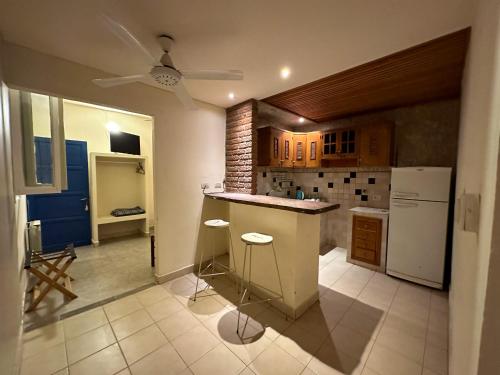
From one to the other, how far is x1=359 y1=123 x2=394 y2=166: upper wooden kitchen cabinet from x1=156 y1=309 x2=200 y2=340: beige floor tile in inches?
125

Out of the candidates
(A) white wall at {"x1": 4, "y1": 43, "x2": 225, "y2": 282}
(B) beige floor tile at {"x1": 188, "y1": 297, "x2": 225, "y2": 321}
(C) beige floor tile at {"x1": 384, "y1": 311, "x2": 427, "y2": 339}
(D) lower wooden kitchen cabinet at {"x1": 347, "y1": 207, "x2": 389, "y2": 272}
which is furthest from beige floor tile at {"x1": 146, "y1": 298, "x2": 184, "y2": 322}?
(D) lower wooden kitchen cabinet at {"x1": 347, "y1": 207, "x2": 389, "y2": 272}

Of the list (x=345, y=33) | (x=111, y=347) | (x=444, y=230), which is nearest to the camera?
(x=345, y=33)

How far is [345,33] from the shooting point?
1.54 meters

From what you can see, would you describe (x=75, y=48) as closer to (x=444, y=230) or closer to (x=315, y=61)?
(x=315, y=61)

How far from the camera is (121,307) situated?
2154 mm

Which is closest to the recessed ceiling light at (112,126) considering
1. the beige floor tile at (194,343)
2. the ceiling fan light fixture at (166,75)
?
the ceiling fan light fixture at (166,75)

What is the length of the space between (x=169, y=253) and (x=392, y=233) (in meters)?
3.03

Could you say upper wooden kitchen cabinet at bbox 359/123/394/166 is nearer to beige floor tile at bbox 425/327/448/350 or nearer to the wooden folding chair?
beige floor tile at bbox 425/327/448/350

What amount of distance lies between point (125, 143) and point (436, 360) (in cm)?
528

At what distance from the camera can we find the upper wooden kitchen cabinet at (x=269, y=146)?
11.1ft

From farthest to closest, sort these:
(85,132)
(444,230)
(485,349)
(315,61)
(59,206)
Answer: (85,132)
(59,206)
(444,230)
(315,61)
(485,349)

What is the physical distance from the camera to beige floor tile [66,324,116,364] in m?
1.60

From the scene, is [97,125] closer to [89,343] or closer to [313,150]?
[89,343]

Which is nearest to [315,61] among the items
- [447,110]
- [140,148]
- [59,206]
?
[447,110]
